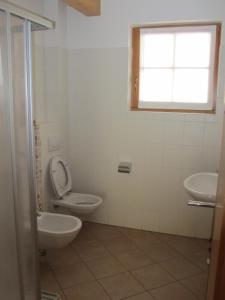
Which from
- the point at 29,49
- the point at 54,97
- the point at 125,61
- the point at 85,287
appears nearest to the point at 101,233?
the point at 85,287

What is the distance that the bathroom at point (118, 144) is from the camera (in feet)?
8.32

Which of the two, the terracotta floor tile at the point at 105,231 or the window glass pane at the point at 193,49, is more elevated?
the window glass pane at the point at 193,49

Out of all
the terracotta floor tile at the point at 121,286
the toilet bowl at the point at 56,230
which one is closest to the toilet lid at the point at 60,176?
the toilet bowl at the point at 56,230

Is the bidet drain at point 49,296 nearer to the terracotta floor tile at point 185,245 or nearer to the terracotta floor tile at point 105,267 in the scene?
the terracotta floor tile at point 105,267

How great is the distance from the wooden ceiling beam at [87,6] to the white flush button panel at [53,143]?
3.96ft

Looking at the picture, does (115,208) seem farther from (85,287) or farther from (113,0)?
(113,0)

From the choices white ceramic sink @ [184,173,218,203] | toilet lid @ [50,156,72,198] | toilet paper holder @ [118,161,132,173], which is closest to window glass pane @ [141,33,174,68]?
toilet paper holder @ [118,161,132,173]

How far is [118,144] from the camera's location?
2.98 m

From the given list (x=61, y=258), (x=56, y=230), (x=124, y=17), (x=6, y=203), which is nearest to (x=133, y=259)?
(x=61, y=258)

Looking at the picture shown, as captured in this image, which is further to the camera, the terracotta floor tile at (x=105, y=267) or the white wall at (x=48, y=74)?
the white wall at (x=48, y=74)

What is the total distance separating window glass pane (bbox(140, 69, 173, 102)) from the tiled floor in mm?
1435

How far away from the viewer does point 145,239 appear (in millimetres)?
2891

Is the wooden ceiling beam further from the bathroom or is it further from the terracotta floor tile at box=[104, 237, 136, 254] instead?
the terracotta floor tile at box=[104, 237, 136, 254]

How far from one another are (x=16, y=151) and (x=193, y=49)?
2090 millimetres
